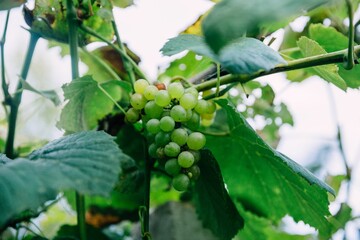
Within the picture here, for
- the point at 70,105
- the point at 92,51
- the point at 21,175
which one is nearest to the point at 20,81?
the point at 70,105

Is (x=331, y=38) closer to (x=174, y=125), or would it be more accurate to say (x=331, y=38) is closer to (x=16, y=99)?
(x=174, y=125)

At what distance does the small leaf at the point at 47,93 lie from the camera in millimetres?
763

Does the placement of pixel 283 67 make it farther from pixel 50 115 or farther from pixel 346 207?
pixel 50 115

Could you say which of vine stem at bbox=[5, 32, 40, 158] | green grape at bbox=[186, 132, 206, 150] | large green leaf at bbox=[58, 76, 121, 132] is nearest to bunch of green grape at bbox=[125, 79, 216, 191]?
green grape at bbox=[186, 132, 206, 150]

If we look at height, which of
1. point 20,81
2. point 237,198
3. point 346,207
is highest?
point 20,81

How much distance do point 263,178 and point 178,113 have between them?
257mm

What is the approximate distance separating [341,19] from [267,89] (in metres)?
0.21

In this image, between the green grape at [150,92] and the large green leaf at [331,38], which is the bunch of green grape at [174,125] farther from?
the large green leaf at [331,38]

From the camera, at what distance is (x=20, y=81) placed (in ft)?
2.56

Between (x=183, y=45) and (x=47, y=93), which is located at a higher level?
(x=183, y=45)

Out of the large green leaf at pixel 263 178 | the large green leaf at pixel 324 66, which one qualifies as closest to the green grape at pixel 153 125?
the large green leaf at pixel 263 178

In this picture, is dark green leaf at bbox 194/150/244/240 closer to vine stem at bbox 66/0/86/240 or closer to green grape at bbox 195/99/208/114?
green grape at bbox 195/99/208/114

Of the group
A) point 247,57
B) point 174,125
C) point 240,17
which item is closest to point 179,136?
point 174,125

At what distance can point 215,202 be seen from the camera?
0.75 m
